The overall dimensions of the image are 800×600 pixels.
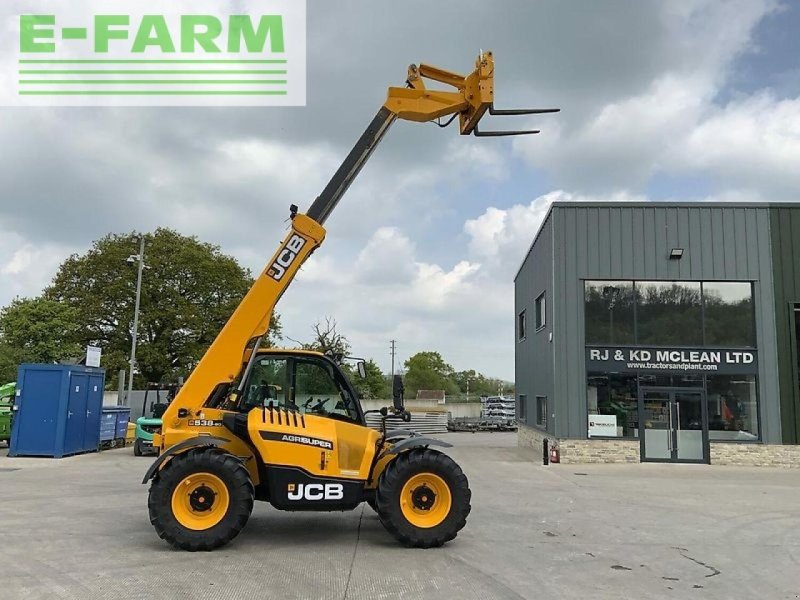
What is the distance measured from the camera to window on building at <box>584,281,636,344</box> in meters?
18.0

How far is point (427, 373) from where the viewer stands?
3622 inches

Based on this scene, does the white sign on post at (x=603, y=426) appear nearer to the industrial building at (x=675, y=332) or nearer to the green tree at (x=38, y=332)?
the industrial building at (x=675, y=332)

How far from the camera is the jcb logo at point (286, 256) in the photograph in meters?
8.16

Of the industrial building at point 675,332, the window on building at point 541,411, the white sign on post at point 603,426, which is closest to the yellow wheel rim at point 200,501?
the industrial building at point 675,332

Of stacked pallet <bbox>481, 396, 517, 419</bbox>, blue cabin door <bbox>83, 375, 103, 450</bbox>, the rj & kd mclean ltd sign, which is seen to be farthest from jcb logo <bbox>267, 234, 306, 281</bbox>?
stacked pallet <bbox>481, 396, 517, 419</bbox>

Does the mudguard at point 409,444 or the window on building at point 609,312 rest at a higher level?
the window on building at point 609,312

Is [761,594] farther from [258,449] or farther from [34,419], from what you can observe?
[34,419]

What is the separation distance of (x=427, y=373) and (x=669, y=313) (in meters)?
74.8

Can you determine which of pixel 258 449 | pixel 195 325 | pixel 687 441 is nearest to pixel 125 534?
pixel 258 449

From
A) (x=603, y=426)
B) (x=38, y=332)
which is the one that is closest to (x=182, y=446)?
(x=603, y=426)

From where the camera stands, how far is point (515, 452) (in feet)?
72.7

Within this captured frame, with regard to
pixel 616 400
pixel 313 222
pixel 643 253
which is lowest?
pixel 616 400

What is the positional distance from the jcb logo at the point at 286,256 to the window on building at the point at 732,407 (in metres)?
14.1

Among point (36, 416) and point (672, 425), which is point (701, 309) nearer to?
point (672, 425)
